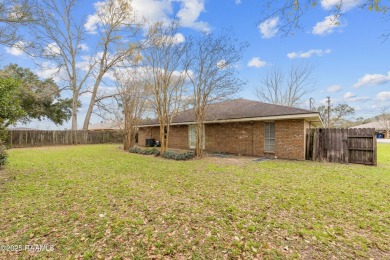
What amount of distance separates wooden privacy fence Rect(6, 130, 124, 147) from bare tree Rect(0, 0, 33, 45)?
41.4 ft

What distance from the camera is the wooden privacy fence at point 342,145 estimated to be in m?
8.69

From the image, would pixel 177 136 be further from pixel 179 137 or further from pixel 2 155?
pixel 2 155

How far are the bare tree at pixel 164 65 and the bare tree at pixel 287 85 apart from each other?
20530 millimetres

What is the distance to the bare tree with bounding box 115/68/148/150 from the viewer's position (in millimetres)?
13828

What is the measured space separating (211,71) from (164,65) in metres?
2.83

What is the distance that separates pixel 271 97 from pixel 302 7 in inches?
1122

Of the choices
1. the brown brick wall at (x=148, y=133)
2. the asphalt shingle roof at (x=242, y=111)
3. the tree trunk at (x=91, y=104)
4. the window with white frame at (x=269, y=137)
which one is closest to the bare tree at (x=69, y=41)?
the tree trunk at (x=91, y=104)

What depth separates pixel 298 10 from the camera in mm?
2910

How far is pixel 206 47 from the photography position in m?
10.2

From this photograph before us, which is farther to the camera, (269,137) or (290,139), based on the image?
(269,137)

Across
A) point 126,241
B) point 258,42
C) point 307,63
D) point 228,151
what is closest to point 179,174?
point 126,241

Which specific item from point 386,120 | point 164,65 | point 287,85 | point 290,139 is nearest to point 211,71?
point 164,65

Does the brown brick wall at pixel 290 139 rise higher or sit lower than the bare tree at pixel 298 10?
lower

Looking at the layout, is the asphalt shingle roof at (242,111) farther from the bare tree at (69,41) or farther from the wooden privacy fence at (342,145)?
the bare tree at (69,41)
